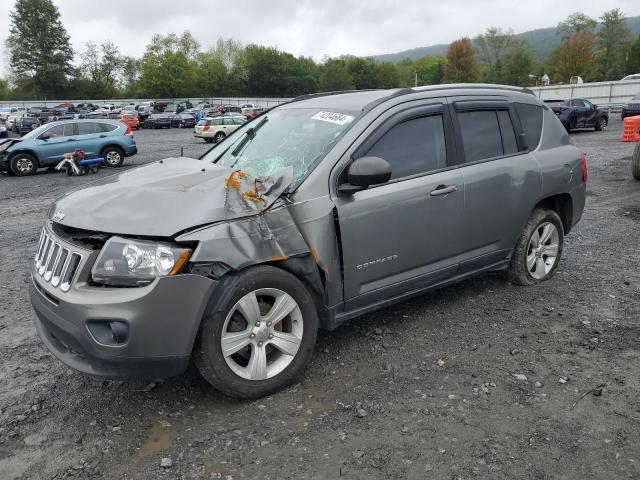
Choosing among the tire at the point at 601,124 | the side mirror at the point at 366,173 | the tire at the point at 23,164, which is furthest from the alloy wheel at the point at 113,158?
the tire at the point at 601,124

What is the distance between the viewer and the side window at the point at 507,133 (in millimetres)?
4577

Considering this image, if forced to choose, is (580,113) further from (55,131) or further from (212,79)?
(212,79)

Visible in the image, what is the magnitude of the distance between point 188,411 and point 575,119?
2377 cm

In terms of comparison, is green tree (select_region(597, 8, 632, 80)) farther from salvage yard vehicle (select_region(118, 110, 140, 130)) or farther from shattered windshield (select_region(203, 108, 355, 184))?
shattered windshield (select_region(203, 108, 355, 184))

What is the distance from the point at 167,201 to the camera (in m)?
3.08

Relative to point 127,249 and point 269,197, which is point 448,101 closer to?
point 269,197

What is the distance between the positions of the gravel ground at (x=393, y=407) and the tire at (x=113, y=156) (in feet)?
46.0

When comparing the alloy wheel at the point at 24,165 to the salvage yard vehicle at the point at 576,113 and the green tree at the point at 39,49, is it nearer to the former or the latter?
the salvage yard vehicle at the point at 576,113

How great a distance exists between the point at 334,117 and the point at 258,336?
5.46 ft

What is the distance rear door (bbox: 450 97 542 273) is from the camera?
166 inches

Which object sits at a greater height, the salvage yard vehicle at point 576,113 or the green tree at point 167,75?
the green tree at point 167,75

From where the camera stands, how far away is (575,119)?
75.5 feet

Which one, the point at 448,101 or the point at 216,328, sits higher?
the point at 448,101

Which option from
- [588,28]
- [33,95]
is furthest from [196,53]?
[588,28]
